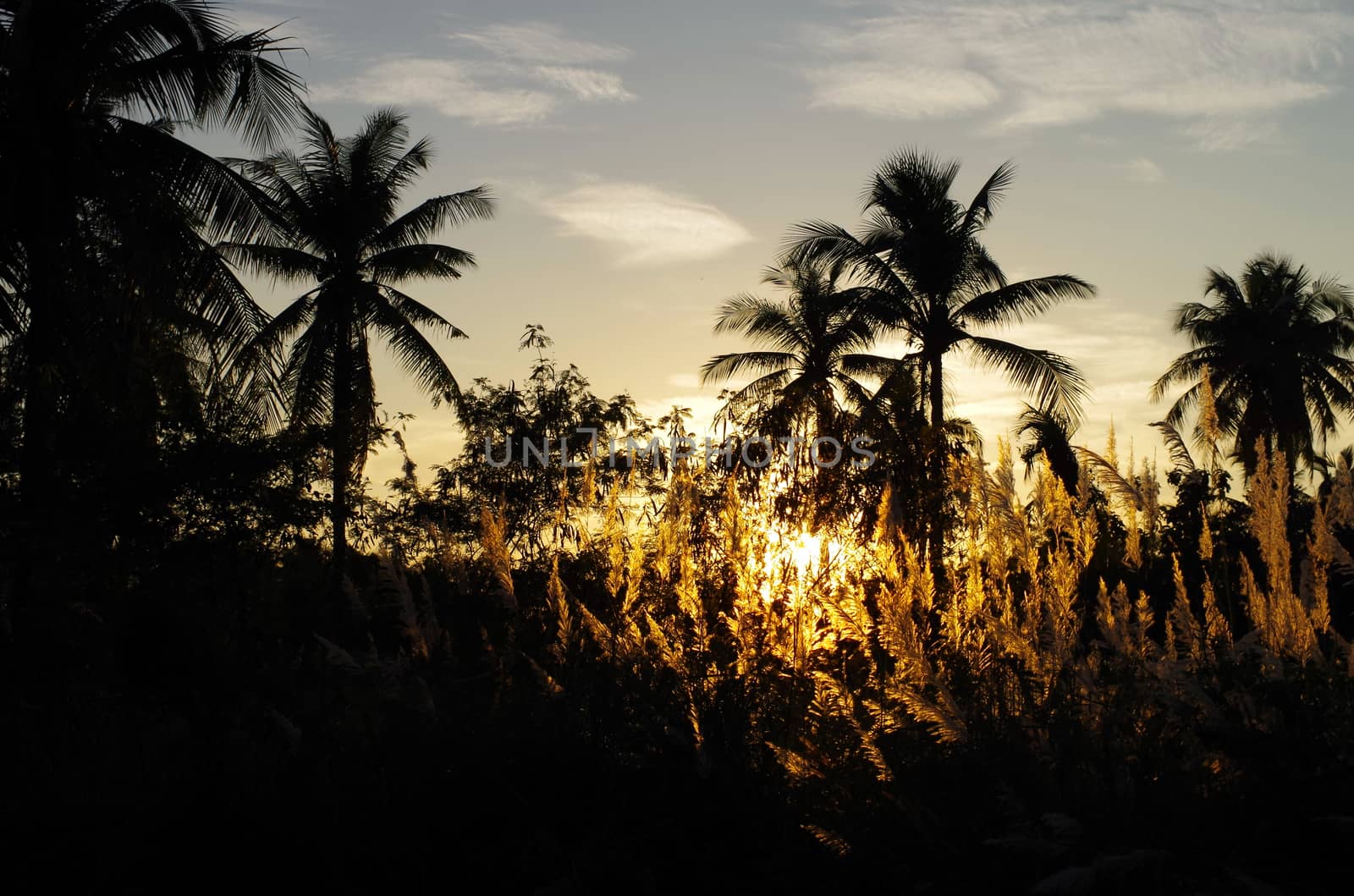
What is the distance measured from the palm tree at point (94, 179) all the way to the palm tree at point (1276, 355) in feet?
104

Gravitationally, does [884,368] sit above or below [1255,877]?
above

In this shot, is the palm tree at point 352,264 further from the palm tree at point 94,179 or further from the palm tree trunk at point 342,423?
the palm tree at point 94,179

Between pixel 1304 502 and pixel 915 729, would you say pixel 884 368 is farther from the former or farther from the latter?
pixel 915 729

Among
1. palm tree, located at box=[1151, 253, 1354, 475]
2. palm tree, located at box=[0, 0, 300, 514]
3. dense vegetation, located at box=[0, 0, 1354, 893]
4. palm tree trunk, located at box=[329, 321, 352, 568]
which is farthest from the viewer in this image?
palm tree, located at box=[1151, 253, 1354, 475]

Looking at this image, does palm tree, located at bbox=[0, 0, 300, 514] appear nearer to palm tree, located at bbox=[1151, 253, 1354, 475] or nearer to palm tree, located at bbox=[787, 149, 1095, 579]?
palm tree, located at bbox=[787, 149, 1095, 579]

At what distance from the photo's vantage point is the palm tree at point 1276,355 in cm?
3681

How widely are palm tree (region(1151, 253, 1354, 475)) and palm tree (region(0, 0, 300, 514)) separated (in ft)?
104

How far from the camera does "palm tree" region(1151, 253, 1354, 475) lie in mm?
36812

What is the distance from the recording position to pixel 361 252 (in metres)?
26.0

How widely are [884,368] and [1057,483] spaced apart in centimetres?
2195

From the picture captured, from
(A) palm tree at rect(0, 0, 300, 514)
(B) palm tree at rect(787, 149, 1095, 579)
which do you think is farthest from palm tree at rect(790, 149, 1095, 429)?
(A) palm tree at rect(0, 0, 300, 514)

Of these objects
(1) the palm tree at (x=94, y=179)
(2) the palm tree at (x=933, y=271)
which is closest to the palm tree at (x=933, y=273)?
(2) the palm tree at (x=933, y=271)

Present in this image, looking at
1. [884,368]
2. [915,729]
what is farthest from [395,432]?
[915,729]

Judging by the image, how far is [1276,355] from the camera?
36938 millimetres
